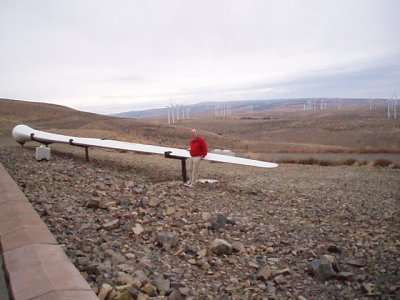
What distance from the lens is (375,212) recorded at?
862cm

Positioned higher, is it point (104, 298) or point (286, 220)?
point (104, 298)

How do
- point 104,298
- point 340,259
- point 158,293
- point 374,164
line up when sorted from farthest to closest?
point 374,164 → point 340,259 → point 158,293 → point 104,298

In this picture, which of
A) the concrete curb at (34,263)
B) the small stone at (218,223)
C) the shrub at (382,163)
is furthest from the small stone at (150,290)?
the shrub at (382,163)

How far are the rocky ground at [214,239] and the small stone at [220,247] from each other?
0.05ft

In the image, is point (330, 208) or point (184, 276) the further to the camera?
point (330, 208)

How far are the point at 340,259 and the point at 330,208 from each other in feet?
10.5

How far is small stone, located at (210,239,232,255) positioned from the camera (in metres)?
5.25

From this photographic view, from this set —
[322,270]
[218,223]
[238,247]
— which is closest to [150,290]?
[238,247]

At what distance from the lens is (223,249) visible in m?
5.29

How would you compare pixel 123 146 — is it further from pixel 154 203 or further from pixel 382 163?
pixel 382 163

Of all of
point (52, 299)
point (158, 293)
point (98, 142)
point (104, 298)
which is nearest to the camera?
point (52, 299)

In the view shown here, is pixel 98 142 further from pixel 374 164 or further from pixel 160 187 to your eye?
pixel 374 164

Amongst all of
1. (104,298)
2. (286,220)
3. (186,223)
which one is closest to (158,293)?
(104,298)

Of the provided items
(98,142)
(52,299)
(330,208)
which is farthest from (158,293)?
(98,142)
